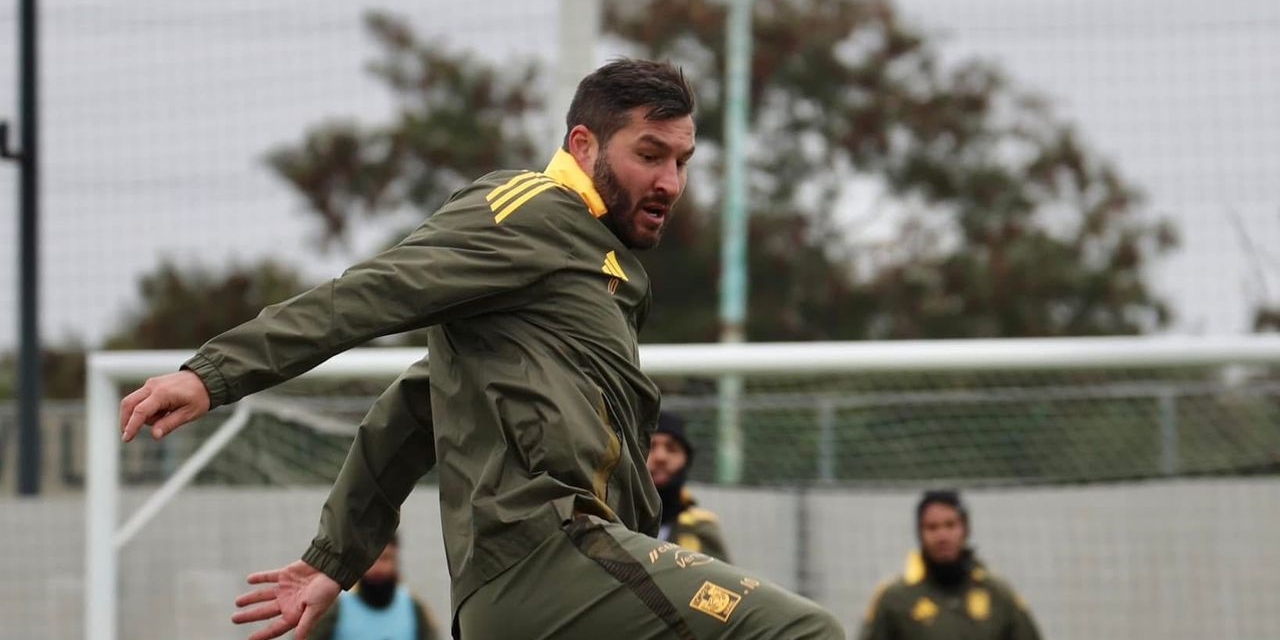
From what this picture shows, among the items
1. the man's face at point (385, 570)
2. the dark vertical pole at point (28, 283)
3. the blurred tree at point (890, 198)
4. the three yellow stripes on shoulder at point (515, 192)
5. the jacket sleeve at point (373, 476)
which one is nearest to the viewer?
the three yellow stripes on shoulder at point (515, 192)

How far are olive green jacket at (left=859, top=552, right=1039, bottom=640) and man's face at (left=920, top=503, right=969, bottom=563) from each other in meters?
0.11

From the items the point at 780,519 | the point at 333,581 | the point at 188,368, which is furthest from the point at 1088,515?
the point at 188,368

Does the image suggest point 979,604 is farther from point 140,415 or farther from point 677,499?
point 140,415

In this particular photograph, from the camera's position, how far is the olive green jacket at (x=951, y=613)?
7828 mm

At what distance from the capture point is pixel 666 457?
7297mm

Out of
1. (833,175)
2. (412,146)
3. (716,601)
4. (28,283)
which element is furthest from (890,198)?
(716,601)

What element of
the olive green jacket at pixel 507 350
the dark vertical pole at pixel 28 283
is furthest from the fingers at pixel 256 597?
the dark vertical pole at pixel 28 283

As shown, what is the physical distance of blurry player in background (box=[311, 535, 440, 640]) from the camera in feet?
25.0

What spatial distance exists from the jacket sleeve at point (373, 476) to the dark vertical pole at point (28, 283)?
547 cm

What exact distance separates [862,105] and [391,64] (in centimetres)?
678

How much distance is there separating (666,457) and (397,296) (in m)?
4.01

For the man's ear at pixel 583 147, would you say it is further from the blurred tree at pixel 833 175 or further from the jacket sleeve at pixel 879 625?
the blurred tree at pixel 833 175

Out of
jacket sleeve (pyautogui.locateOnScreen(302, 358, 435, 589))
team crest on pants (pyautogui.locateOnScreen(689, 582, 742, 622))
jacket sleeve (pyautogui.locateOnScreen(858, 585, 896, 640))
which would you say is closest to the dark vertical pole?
jacket sleeve (pyautogui.locateOnScreen(858, 585, 896, 640))

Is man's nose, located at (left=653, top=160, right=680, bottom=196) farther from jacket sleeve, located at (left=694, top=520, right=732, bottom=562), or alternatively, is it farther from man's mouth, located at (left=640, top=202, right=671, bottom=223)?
jacket sleeve, located at (left=694, top=520, right=732, bottom=562)
